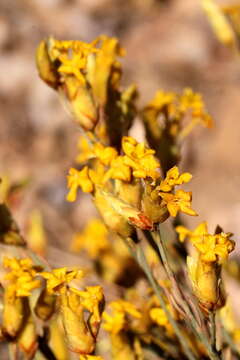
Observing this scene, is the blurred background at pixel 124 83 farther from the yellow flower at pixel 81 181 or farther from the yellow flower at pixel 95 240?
the yellow flower at pixel 81 181

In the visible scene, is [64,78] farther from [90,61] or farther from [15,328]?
[15,328]

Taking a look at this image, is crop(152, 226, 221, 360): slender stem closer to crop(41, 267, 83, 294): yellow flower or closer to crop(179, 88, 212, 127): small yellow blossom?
crop(41, 267, 83, 294): yellow flower

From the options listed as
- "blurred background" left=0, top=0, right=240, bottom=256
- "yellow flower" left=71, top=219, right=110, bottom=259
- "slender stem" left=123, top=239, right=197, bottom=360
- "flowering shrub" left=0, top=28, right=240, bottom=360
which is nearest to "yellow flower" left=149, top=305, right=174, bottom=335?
"flowering shrub" left=0, top=28, right=240, bottom=360

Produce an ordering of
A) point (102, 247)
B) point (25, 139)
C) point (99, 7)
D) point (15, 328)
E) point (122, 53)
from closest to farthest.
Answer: point (15, 328), point (122, 53), point (102, 247), point (25, 139), point (99, 7)

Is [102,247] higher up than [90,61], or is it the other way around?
[90,61]

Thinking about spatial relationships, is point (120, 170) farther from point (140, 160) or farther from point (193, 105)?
point (193, 105)

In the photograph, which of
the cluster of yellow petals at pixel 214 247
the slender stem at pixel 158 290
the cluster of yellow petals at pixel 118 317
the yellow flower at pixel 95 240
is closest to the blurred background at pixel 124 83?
the yellow flower at pixel 95 240

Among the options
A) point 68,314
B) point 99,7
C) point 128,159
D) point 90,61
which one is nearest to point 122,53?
point 90,61
